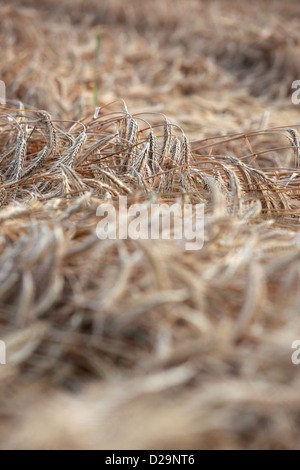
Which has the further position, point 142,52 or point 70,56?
point 142,52

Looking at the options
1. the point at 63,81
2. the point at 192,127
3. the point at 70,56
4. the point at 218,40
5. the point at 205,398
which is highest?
the point at 218,40

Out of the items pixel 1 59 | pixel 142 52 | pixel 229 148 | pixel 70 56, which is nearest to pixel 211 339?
pixel 229 148

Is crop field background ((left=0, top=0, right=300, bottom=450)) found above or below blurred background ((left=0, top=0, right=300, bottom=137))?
below

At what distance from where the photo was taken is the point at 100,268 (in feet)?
2.79

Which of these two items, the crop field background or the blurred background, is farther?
the blurred background

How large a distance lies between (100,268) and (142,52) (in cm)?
257

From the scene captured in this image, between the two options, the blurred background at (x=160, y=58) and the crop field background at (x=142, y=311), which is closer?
the crop field background at (x=142, y=311)

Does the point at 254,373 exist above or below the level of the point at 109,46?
below

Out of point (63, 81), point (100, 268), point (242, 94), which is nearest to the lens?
point (100, 268)

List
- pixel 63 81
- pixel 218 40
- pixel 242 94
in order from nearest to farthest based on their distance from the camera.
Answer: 1. pixel 63 81
2. pixel 242 94
3. pixel 218 40

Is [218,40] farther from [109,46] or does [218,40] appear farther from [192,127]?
[192,127]

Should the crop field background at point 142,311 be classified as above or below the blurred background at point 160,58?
below

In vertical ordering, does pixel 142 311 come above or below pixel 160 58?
below

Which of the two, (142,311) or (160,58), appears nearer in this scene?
(142,311)
